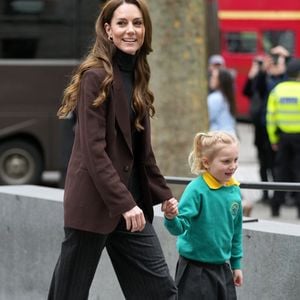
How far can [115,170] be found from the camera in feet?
14.9

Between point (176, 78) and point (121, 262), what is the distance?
232 inches

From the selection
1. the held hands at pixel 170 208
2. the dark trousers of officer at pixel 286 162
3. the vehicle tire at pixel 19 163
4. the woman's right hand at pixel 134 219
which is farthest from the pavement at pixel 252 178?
the woman's right hand at pixel 134 219

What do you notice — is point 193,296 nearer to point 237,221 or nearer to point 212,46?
point 237,221

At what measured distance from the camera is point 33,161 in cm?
1523

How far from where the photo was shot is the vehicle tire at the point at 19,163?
15172 millimetres

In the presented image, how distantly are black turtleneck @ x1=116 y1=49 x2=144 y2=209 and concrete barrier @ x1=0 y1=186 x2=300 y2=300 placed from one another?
0.90m

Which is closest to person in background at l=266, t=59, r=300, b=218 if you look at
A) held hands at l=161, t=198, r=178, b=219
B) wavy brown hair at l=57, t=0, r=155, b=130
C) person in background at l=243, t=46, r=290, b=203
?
person in background at l=243, t=46, r=290, b=203

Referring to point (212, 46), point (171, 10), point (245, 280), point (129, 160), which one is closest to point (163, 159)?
point (171, 10)

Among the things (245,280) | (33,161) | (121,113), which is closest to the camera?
(121,113)

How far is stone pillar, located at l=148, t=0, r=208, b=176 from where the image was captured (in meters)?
10.5

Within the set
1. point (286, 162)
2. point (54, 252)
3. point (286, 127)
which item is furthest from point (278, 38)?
point (54, 252)

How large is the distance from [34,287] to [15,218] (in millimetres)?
425

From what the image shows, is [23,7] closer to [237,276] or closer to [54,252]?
[54,252]

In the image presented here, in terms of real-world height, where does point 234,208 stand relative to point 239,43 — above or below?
below
